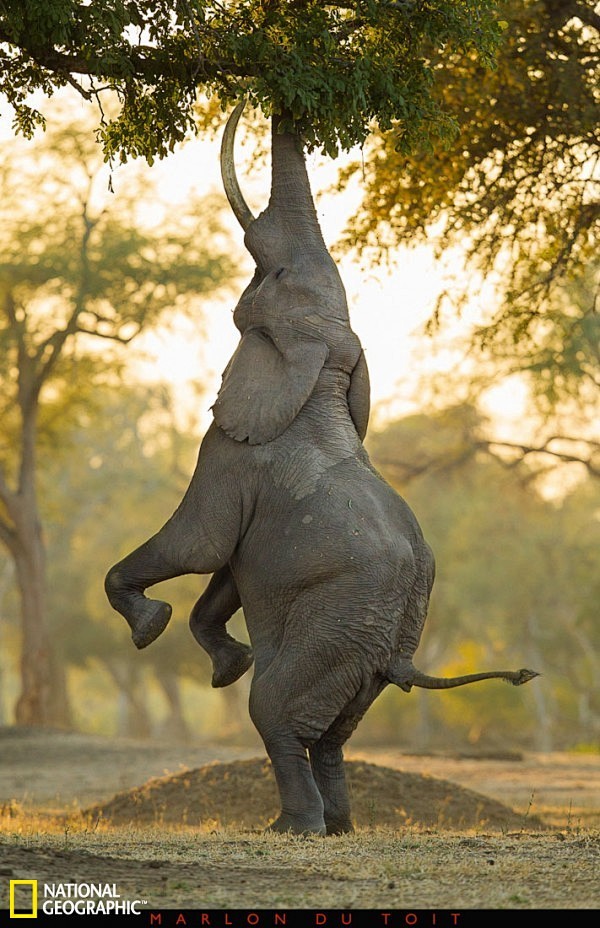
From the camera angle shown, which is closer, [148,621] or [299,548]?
[299,548]

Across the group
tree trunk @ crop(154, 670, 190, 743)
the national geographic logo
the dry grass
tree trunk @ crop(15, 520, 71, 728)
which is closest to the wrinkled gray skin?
the dry grass

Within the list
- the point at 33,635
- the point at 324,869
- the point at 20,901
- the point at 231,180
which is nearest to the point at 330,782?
the point at 324,869

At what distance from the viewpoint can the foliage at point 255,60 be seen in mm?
9766

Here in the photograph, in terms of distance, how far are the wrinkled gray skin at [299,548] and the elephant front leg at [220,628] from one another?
0.01 metres

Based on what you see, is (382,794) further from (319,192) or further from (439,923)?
(439,923)

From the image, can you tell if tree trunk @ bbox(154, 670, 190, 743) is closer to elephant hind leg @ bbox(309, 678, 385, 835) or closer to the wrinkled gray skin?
elephant hind leg @ bbox(309, 678, 385, 835)

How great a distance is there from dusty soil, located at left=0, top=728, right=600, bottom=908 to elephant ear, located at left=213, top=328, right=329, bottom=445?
264cm

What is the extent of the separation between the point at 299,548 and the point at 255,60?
3.35m

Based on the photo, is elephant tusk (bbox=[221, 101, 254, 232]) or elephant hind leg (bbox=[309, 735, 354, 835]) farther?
elephant tusk (bbox=[221, 101, 254, 232])

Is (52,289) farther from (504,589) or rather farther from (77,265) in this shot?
(504,589)

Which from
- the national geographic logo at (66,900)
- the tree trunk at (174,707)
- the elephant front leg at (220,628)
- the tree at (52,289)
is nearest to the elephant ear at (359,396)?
the elephant front leg at (220,628)

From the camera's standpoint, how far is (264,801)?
527 inches

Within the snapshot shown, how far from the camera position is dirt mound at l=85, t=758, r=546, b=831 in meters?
13.0

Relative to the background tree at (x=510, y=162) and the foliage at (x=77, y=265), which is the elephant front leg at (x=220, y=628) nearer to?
the background tree at (x=510, y=162)
